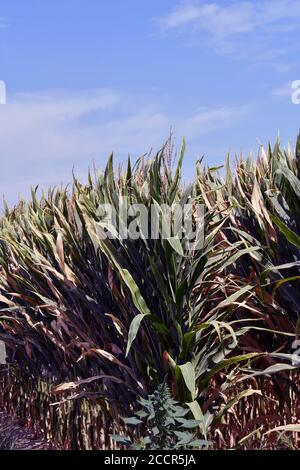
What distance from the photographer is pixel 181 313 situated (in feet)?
13.5

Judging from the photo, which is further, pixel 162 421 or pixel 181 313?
pixel 181 313

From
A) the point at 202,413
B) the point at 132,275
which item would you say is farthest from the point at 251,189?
the point at 202,413

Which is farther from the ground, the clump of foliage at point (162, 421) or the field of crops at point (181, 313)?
the field of crops at point (181, 313)

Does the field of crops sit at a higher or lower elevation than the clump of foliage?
higher

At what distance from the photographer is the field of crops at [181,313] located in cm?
411

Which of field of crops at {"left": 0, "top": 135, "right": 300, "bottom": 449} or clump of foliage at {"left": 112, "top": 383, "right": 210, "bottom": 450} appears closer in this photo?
clump of foliage at {"left": 112, "top": 383, "right": 210, "bottom": 450}

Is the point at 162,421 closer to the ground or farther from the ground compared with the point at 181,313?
closer to the ground

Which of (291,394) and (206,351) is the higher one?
(206,351)

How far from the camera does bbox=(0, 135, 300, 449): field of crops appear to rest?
13.5 feet

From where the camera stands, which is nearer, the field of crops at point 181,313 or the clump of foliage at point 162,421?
the clump of foliage at point 162,421
